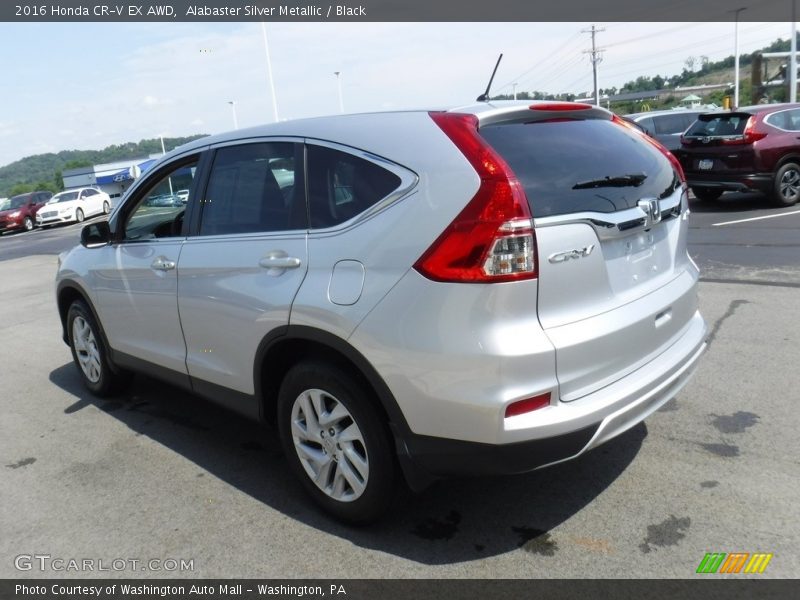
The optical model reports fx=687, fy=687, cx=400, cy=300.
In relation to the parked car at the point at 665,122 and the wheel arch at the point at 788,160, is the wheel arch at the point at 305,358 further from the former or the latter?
the parked car at the point at 665,122

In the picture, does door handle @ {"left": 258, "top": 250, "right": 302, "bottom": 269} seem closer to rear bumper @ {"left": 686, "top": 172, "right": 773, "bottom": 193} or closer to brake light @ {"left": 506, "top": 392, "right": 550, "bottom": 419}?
brake light @ {"left": 506, "top": 392, "right": 550, "bottom": 419}

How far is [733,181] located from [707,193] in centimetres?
127

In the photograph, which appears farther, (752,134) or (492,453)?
(752,134)

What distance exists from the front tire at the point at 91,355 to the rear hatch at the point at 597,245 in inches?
136

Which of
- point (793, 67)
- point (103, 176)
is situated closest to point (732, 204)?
point (793, 67)

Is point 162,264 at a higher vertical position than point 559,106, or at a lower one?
lower

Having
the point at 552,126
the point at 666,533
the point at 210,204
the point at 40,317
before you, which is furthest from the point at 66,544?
the point at 40,317

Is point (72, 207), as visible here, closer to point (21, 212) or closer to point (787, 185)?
point (21, 212)

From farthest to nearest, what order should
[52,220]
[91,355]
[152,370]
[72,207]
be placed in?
[72,207] < [52,220] < [91,355] < [152,370]

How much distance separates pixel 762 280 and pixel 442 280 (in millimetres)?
5647

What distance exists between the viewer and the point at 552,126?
302 centimetres

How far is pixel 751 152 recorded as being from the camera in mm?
11430

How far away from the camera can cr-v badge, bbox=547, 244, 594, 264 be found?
8.54 feet

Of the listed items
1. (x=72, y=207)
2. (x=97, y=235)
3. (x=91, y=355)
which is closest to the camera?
(x=97, y=235)
